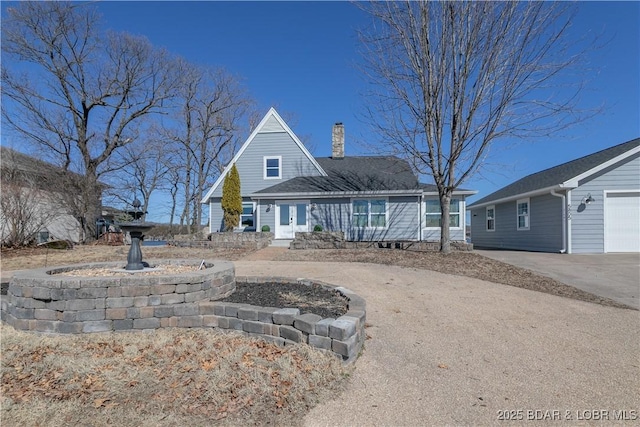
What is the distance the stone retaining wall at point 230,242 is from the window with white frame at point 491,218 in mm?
13371

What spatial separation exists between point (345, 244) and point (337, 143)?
918 centimetres

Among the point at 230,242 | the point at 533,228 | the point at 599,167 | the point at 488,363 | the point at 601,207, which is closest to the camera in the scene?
the point at 488,363

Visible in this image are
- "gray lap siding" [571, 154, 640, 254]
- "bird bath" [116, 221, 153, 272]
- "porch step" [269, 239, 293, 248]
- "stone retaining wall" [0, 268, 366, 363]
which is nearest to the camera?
"stone retaining wall" [0, 268, 366, 363]

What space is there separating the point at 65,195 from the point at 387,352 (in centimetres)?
1918

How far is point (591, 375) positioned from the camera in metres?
3.14

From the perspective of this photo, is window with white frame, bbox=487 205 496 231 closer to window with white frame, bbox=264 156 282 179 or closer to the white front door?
the white front door

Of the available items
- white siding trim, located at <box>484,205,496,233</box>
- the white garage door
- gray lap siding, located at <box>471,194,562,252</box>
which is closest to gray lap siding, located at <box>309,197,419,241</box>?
gray lap siding, located at <box>471,194,562,252</box>

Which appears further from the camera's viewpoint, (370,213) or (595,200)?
(370,213)

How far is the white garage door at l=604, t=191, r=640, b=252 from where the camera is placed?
1258 centimetres

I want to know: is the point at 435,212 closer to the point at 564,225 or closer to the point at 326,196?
the point at 564,225

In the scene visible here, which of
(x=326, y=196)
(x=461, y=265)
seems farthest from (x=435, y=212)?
(x=461, y=265)

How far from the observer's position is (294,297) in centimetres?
505

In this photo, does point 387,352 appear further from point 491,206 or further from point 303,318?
point 491,206

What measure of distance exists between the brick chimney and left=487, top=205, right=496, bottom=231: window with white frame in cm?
945
